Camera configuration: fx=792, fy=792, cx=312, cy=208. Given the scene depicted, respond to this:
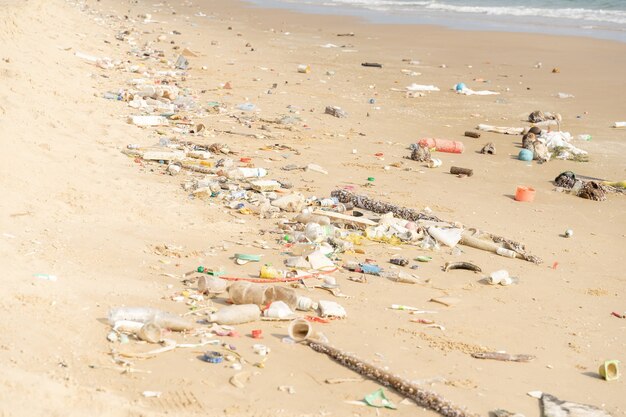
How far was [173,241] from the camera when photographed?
6.24 meters

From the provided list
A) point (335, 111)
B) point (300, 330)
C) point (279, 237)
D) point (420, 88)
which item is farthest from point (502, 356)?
point (420, 88)

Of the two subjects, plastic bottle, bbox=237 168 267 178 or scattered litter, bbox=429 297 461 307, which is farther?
plastic bottle, bbox=237 168 267 178

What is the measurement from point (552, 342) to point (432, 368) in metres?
1.07

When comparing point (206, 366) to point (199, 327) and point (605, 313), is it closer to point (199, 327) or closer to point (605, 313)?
point (199, 327)

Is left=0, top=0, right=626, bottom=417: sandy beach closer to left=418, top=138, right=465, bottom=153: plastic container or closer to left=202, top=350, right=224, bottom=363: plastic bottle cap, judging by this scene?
left=202, top=350, right=224, bottom=363: plastic bottle cap

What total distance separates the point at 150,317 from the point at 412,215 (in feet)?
10.9

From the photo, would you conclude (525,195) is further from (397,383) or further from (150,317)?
(150,317)

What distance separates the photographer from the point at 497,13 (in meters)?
27.7

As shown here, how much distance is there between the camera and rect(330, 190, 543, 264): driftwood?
6.90 m

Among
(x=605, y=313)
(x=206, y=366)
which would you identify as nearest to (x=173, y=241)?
(x=206, y=366)

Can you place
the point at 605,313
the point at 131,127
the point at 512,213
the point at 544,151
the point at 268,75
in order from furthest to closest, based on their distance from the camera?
the point at 268,75
the point at 544,151
the point at 131,127
the point at 512,213
the point at 605,313

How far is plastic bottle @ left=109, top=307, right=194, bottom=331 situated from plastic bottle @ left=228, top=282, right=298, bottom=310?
1.66ft

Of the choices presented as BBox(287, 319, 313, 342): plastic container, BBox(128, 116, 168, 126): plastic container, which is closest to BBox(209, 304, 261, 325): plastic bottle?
BBox(287, 319, 313, 342): plastic container

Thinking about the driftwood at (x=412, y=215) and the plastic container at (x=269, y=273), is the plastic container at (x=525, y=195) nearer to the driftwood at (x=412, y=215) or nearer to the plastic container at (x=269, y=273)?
the driftwood at (x=412, y=215)
